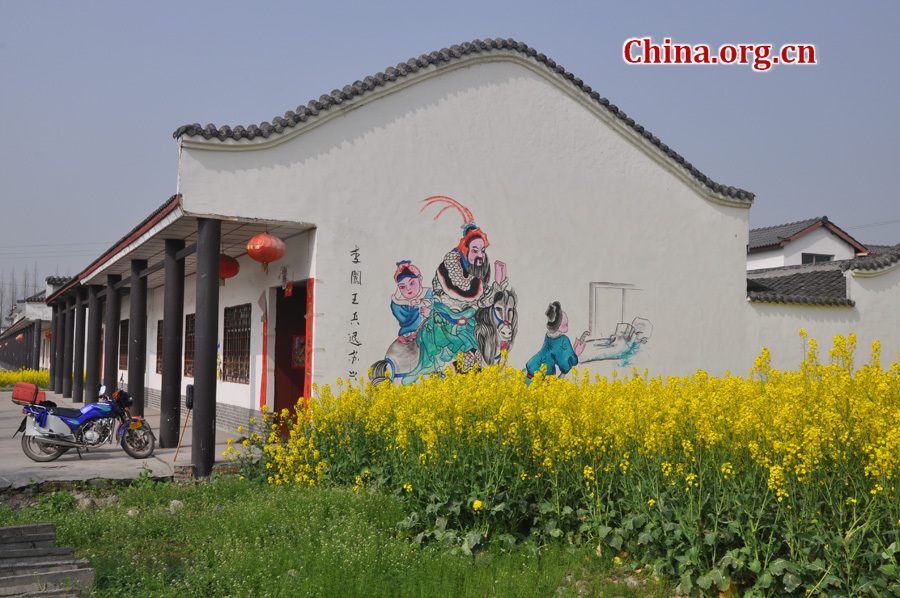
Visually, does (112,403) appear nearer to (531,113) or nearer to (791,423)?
(531,113)

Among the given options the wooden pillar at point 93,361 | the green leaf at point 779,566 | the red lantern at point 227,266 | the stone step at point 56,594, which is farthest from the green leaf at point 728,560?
the wooden pillar at point 93,361

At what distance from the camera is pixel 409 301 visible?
33.5 feet

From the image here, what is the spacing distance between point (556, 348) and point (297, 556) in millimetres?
6595

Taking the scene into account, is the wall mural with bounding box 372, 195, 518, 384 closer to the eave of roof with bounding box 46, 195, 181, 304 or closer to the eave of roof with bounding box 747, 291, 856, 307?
the eave of roof with bounding box 46, 195, 181, 304

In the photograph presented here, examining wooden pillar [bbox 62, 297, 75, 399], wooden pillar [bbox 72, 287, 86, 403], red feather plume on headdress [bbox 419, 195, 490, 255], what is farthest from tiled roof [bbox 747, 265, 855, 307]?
wooden pillar [bbox 62, 297, 75, 399]

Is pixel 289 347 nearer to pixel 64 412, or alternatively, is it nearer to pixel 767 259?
pixel 64 412

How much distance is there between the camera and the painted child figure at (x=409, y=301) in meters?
10.1

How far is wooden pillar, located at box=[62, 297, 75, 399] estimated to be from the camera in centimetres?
2095

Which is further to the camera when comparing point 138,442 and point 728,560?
point 138,442

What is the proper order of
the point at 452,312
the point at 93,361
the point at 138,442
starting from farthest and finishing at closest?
the point at 93,361 < the point at 452,312 < the point at 138,442

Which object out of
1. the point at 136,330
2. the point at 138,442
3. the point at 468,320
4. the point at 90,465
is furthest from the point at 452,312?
the point at 136,330

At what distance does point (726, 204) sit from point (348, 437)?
8.55 metres

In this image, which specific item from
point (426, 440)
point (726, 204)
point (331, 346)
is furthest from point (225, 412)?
point (726, 204)

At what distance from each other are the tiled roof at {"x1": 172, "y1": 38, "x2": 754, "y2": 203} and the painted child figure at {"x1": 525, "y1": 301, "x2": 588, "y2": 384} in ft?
11.1
